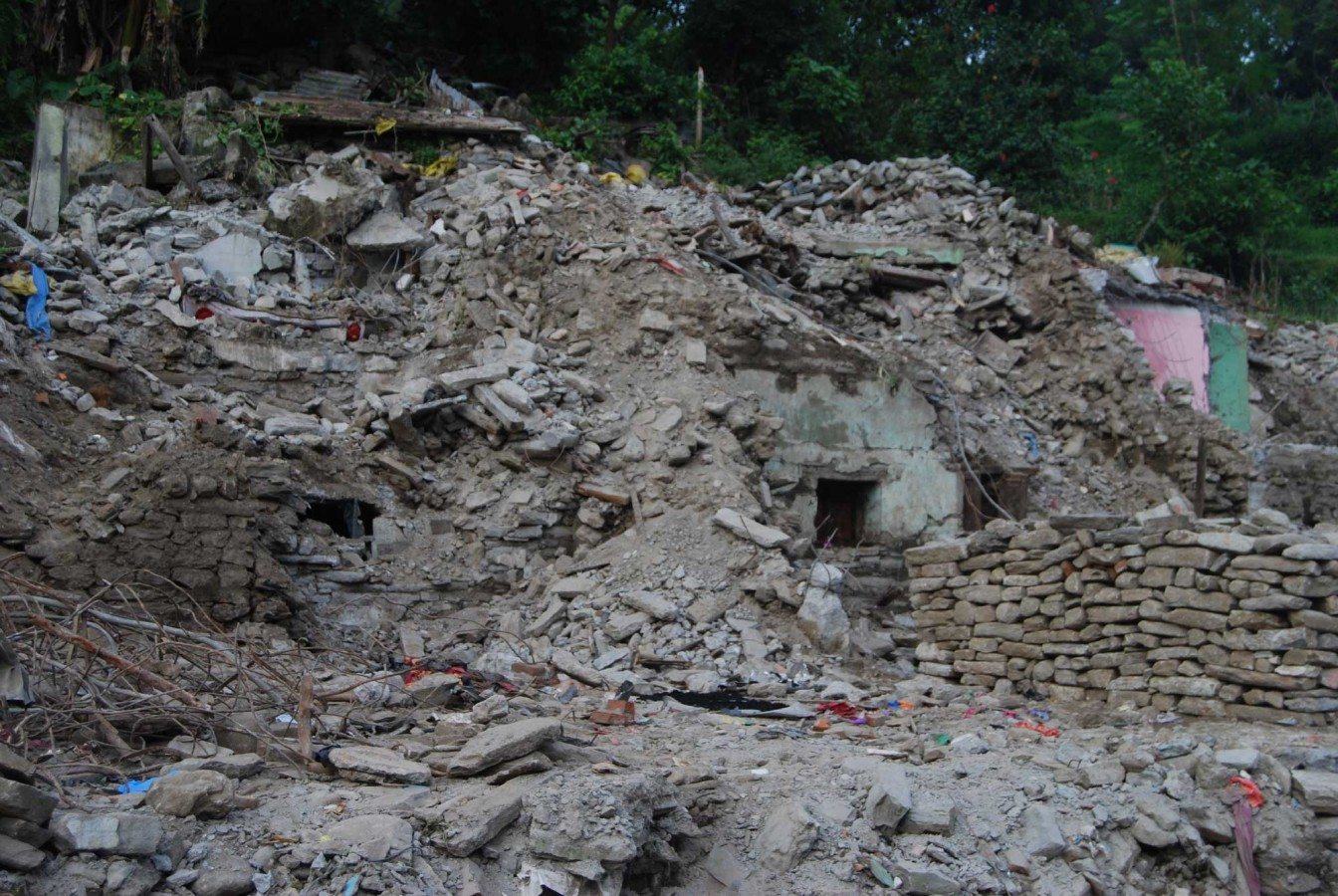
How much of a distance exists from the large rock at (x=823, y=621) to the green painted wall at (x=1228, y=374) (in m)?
9.27

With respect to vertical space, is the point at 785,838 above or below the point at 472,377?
below

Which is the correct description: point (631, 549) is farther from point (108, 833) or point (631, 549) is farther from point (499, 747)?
point (108, 833)

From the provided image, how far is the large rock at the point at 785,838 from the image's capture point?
534cm

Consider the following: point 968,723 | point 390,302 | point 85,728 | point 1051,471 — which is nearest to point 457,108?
point 390,302

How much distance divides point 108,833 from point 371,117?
12.6 metres

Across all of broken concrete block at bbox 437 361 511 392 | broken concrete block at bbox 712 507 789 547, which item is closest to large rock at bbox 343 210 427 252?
broken concrete block at bbox 437 361 511 392

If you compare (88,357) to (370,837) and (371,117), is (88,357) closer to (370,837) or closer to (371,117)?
(371,117)

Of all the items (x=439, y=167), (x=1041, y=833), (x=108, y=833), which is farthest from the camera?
(x=439, y=167)

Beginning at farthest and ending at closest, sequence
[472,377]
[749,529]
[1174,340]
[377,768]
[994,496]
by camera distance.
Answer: [1174,340], [994,496], [472,377], [749,529], [377,768]

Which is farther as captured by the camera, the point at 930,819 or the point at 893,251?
the point at 893,251

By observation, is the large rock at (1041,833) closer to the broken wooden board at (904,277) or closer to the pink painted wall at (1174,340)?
the broken wooden board at (904,277)

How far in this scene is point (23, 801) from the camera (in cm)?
412

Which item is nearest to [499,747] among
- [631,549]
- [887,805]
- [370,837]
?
[370,837]

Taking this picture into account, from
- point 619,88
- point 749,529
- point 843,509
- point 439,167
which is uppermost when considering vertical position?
point 619,88
